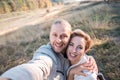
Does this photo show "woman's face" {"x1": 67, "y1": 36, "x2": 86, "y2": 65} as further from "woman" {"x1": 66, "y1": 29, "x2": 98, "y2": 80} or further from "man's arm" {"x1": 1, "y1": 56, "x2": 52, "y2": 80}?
"man's arm" {"x1": 1, "y1": 56, "x2": 52, "y2": 80}

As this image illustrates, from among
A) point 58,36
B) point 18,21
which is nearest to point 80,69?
point 58,36

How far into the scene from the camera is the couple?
2402 mm

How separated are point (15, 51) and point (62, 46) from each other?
686cm

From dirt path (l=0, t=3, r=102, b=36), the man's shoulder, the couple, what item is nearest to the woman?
the couple

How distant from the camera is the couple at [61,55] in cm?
240

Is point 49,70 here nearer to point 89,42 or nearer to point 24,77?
point 24,77

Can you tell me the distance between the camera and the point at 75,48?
9.09 ft

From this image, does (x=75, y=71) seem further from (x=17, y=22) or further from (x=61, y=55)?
(x=17, y=22)

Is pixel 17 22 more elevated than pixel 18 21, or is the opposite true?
pixel 17 22

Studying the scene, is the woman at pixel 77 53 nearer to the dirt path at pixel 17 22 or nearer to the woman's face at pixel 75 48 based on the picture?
the woman's face at pixel 75 48

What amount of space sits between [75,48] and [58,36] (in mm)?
205

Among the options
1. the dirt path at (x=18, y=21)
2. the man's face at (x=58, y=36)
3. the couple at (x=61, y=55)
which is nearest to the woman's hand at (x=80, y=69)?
the couple at (x=61, y=55)

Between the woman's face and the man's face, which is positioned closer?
the man's face

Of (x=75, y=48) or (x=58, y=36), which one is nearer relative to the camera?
(x=58, y=36)
